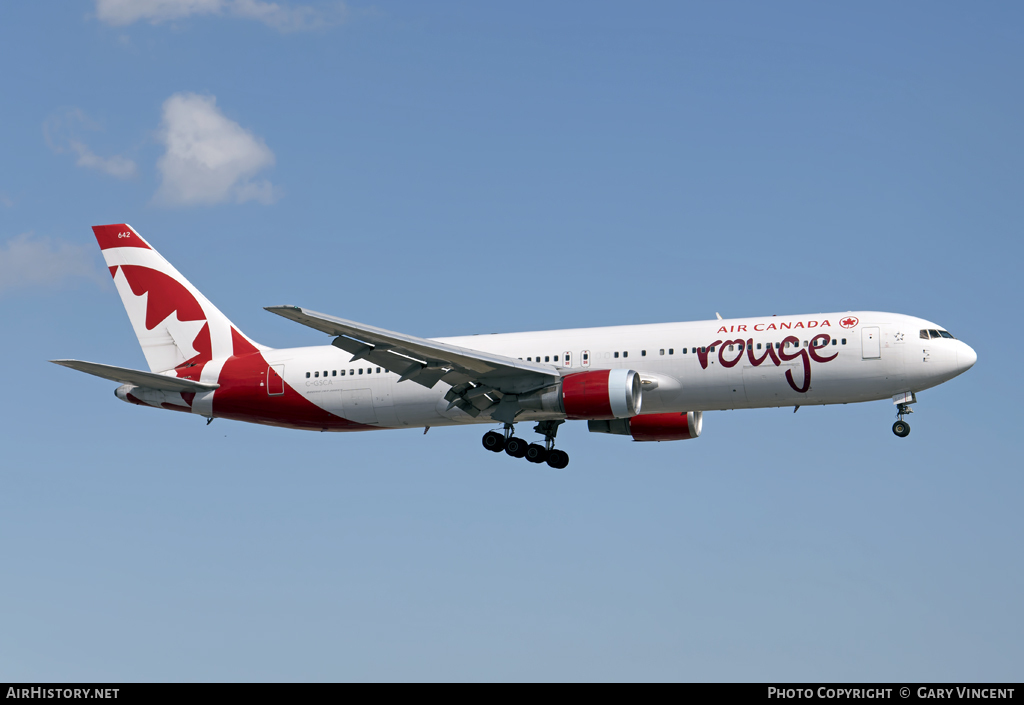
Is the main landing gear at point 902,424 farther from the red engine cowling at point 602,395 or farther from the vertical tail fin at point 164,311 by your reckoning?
the vertical tail fin at point 164,311

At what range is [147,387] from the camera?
44031 mm

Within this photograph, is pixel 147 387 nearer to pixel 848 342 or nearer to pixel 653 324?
pixel 653 324

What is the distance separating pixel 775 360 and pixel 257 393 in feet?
63.4

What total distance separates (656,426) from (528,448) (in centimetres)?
540

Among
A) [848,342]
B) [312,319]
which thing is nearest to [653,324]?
[848,342]

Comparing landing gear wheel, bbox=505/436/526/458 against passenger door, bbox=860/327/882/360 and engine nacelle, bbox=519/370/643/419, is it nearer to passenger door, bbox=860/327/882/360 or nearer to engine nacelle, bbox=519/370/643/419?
engine nacelle, bbox=519/370/643/419

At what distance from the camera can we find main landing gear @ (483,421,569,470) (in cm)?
4219

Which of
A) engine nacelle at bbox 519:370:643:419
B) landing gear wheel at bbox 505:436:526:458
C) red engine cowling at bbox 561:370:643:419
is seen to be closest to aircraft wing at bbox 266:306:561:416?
engine nacelle at bbox 519:370:643:419

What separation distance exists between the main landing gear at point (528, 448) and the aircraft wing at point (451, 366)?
171 cm

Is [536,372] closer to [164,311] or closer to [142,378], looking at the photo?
[142,378]

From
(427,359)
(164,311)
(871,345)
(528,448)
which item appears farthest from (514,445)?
(164,311)
